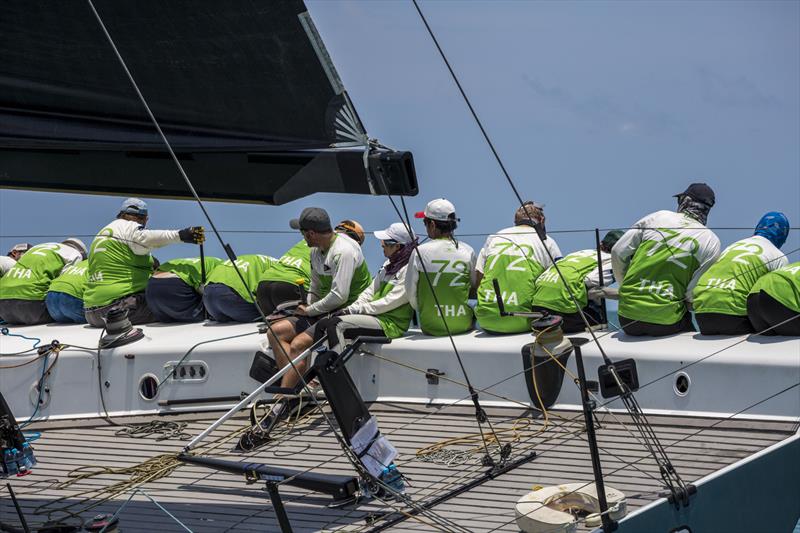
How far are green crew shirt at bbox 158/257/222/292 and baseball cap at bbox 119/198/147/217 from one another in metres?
0.49

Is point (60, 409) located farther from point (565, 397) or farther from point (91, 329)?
point (565, 397)

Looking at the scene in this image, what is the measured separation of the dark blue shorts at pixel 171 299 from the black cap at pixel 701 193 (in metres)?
4.12

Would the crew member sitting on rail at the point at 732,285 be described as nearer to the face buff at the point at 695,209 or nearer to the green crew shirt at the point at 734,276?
the green crew shirt at the point at 734,276

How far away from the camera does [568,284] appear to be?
736 cm

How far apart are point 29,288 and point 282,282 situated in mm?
2752

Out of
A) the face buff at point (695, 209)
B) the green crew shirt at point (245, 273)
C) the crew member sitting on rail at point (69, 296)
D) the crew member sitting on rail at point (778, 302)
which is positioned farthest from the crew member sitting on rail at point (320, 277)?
the crew member sitting on rail at point (778, 302)

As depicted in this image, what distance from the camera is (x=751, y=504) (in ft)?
18.8

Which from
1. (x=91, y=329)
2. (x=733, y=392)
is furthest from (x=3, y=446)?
(x=733, y=392)

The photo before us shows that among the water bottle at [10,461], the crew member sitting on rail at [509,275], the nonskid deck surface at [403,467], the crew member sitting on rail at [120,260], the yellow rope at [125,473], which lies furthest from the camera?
the crew member sitting on rail at [120,260]

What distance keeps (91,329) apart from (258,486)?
3321 millimetres

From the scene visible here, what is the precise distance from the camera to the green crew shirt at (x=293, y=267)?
8445 millimetres

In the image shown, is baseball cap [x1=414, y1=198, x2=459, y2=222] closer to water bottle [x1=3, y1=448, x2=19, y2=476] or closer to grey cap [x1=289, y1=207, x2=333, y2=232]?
grey cap [x1=289, y1=207, x2=333, y2=232]

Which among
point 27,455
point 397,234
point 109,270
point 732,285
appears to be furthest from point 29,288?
point 732,285

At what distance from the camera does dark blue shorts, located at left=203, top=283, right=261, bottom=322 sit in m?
8.69
